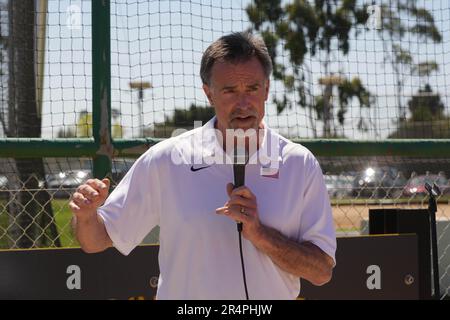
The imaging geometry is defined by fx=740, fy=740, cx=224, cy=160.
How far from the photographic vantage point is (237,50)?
8.96ft

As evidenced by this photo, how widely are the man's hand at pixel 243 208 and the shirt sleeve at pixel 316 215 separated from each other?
29 cm

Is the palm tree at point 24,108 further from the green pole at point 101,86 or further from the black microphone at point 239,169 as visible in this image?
the black microphone at point 239,169

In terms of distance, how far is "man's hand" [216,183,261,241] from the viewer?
7.89 ft

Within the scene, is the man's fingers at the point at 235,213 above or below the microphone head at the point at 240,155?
below

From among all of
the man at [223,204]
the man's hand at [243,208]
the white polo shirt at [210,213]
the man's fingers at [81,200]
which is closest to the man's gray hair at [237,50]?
the man at [223,204]

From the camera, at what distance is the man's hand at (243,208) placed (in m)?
2.41

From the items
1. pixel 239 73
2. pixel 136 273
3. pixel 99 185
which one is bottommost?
pixel 136 273

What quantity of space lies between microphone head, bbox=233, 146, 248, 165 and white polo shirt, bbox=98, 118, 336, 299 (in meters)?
0.06

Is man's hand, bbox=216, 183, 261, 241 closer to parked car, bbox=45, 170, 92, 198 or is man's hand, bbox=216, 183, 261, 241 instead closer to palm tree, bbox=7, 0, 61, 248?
parked car, bbox=45, 170, 92, 198

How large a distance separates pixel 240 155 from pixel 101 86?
6.77 ft

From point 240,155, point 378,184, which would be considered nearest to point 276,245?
point 240,155

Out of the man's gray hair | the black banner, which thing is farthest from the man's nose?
the black banner

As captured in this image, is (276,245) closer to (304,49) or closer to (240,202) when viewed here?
(240,202)

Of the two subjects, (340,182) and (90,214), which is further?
(340,182)
